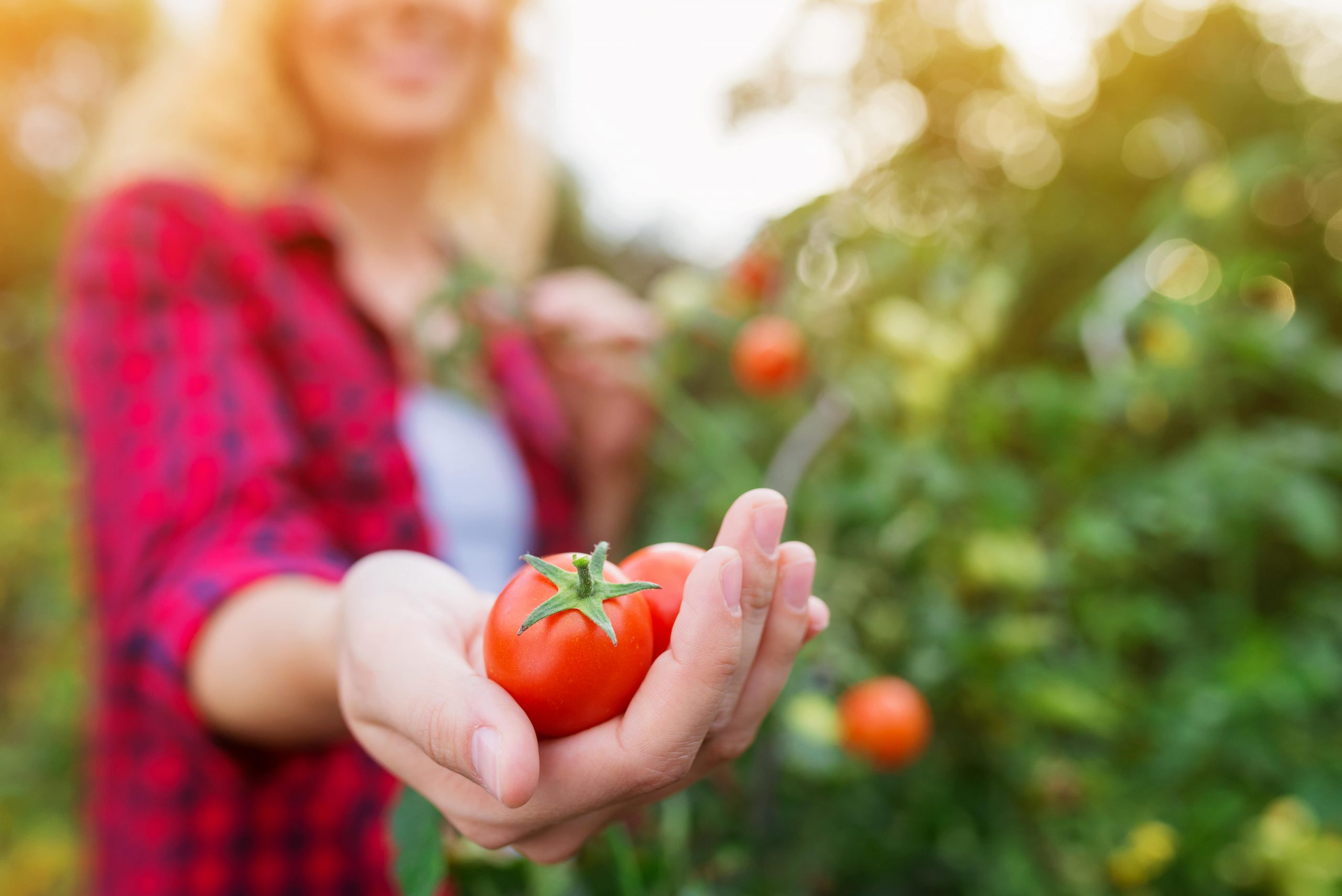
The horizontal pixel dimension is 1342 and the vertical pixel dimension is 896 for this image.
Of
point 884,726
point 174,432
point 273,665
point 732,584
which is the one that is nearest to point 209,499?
point 174,432

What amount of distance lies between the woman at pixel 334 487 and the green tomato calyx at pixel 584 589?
48 mm

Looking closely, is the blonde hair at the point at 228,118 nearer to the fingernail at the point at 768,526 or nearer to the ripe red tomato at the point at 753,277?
the ripe red tomato at the point at 753,277

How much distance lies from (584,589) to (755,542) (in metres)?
0.12

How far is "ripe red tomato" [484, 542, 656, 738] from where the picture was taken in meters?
0.55

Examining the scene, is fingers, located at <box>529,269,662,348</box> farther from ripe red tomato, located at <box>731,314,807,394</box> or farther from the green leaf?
the green leaf

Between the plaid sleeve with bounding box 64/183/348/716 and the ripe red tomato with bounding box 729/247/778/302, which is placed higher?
the ripe red tomato with bounding box 729/247/778/302

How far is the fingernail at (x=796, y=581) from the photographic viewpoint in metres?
0.60

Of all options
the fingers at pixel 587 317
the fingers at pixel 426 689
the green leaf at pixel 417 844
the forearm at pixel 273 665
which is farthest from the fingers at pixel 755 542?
the fingers at pixel 587 317

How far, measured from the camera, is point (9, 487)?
3.30 metres

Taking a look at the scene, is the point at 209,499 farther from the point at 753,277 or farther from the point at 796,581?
the point at 753,277

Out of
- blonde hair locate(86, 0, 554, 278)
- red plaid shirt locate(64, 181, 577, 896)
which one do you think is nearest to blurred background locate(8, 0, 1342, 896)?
red plaid shirt locate(64, 181, 577, 896)

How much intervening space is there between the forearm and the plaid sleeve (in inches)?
1.0

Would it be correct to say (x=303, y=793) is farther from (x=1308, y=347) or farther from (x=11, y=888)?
(x=11, y=888)

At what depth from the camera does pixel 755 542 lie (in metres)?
0.55
